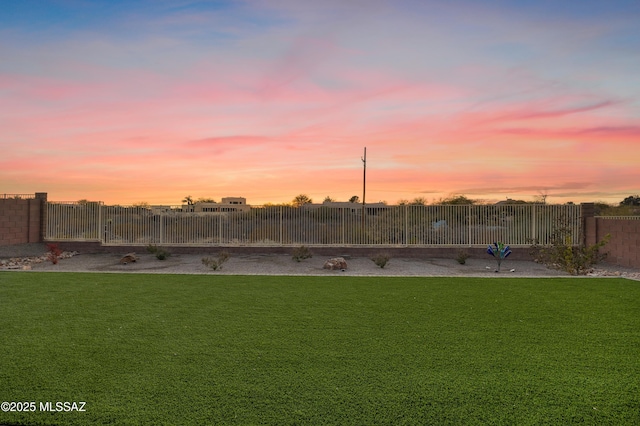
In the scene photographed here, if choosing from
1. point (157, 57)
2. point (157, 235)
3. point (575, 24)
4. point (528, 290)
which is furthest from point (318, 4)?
point (157, 235)

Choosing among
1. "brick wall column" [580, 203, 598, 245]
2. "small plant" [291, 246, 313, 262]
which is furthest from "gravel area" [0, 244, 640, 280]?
"brick wall column" [580, 203, 598, 245]

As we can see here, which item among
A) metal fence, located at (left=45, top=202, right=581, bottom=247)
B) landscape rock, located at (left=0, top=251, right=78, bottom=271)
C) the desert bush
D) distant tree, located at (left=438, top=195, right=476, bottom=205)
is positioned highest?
distant tree, located at (left=438, top=195, right=476, bottom=205)

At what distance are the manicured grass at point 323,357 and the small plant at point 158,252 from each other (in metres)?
7.74

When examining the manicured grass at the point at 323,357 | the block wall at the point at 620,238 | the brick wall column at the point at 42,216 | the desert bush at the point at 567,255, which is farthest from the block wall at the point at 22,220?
the block wall at the point at 620,238

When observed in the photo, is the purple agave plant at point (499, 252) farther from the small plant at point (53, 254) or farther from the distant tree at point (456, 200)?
the small plant at point (53, 254)

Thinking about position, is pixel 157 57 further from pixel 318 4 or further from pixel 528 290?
pixel 528 290

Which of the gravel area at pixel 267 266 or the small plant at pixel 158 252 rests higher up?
the small plant at pixel 158 252

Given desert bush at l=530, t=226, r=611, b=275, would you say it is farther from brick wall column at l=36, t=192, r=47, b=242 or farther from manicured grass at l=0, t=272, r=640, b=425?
brick wall column at l=36, t=192, r=47, b=242

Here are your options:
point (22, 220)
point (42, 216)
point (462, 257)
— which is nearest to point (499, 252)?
point (462, 257)

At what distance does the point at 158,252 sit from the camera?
15.8m

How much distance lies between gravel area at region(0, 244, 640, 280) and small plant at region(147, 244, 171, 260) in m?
0.17

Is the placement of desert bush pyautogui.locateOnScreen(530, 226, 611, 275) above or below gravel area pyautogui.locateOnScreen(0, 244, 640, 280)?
above

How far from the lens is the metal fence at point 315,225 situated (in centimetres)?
1666

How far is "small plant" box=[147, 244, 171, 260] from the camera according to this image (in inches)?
617
